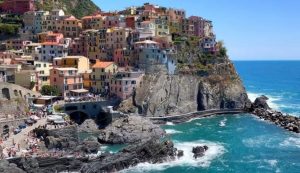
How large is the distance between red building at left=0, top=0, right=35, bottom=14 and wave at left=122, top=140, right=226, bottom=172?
2380 inches

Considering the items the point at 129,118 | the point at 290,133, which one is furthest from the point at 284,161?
the point at 129,118

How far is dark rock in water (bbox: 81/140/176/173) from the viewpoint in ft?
204

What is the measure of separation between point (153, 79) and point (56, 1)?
2096 inches

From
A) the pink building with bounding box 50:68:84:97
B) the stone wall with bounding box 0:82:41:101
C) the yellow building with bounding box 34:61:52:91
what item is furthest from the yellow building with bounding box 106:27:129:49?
the stone wall with bounding box 0:82:41:101

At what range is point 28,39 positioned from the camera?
11162 cm

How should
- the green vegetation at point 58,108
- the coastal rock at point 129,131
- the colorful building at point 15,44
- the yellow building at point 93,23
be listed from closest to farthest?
the coastal rock at point 129,131
the green vegetation at point 58,108
the colorful building at point 15,44
the yellow building at point 93,23

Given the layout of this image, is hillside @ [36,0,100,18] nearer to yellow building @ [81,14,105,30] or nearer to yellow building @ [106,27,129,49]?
yellow building @ [81,14,105,30]

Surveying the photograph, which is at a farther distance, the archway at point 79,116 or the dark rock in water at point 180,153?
the archway at point 79,116

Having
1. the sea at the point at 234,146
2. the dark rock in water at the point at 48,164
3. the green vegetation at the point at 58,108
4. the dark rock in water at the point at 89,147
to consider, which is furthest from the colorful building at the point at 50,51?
the dark rock in water at the point at 48,164

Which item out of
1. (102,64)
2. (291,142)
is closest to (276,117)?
(291,142)

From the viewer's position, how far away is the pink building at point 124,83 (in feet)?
297

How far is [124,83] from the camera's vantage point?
9056cm

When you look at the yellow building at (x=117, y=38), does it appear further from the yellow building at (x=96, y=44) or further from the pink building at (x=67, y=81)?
the pink building at (x=67, y=81)

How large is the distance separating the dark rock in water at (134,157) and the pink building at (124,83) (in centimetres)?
2320
